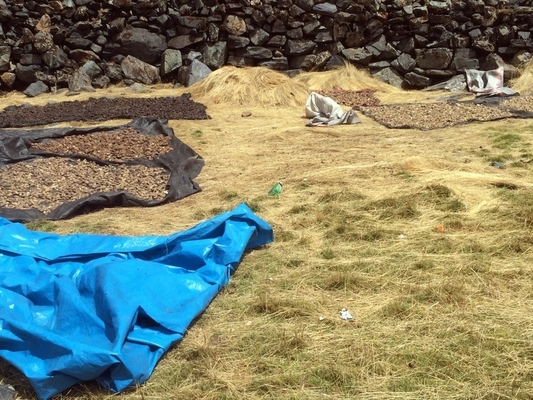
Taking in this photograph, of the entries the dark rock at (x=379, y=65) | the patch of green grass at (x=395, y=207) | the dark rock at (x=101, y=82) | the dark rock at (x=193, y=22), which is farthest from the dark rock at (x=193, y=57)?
the patch of green grass at (x=395, y=207)

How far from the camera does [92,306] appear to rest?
293 cm

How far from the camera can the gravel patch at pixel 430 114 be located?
25.6ft

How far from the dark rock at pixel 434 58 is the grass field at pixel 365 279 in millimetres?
5478

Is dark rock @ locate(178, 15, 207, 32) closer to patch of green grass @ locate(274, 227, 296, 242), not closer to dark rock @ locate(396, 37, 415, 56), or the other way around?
dark rock @ locate(396, 37, 415, 56)

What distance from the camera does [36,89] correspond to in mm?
11484

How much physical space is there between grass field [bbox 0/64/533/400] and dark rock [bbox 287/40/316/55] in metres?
5.73

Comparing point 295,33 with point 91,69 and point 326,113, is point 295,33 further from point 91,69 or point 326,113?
point 326,113

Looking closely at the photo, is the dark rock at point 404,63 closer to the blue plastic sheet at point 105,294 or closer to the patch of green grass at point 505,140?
the patch of green grass at point 505,140

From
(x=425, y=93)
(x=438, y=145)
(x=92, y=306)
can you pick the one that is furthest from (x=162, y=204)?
(x=425, y=93)

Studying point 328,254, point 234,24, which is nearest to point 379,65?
point 234,24

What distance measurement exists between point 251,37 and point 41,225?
26.3 ft

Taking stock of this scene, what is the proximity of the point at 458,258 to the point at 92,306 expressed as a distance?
213 cm

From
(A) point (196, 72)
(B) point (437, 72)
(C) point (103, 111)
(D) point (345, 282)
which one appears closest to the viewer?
(D) point (345, 282)

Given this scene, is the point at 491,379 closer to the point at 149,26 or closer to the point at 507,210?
the point at 507,210
